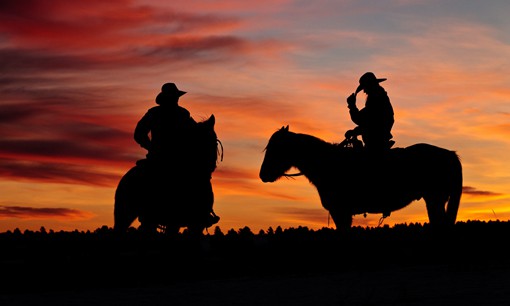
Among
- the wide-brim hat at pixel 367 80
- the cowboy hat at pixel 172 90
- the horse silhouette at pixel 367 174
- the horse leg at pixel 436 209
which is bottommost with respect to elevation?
the horse leg at pixel 436 209

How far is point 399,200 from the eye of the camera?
2023 centimetres

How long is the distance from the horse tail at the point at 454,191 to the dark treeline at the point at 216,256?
4.95 feet

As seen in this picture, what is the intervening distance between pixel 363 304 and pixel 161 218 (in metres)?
6.26

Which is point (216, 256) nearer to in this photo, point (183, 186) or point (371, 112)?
point (183, 186)

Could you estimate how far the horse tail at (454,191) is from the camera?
19.5 m

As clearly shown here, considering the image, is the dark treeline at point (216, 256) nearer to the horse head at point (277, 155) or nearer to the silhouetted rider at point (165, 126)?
the silhouetted rider at point (165, 126)

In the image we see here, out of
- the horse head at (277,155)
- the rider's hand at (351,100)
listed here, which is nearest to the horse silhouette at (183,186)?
the horse head at (277,155)

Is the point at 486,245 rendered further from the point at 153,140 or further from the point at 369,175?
the point at 153,140

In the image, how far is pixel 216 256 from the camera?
15547 millimetres

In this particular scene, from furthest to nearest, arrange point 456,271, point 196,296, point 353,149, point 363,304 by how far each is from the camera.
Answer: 1. point 353,149
2. point 456,271
3. point 196,296
4. point 363,304

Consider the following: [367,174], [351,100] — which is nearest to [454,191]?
[367,174]

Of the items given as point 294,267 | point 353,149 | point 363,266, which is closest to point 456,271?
point 363,266

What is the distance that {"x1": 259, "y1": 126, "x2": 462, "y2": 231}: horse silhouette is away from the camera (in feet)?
63.0

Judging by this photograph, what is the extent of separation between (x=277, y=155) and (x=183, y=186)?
12.0ft
